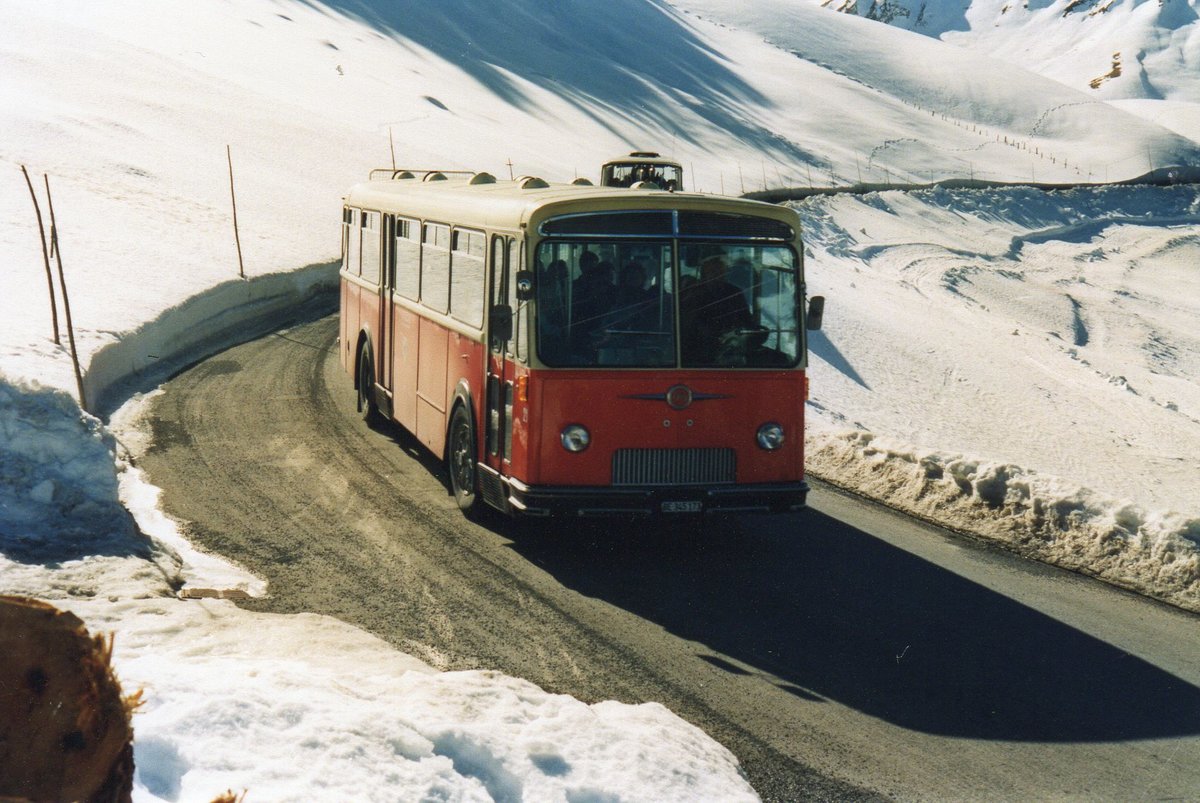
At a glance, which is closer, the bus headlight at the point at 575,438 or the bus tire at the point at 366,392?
the bus headlight at the point at 575,438

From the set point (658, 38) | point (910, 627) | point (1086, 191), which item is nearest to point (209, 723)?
point (910, 627)

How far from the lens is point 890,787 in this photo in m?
6.64

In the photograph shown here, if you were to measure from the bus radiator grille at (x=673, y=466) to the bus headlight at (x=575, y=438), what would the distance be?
0.27m

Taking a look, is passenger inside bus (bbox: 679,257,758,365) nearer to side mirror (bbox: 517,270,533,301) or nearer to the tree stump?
side mirror (bbox: 517,270,533,301)

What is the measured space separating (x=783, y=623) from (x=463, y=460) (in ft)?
12.4

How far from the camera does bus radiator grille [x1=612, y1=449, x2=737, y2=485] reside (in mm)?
10359

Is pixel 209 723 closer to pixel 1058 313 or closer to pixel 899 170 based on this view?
pixel 1058 313

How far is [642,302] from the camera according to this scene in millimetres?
10289

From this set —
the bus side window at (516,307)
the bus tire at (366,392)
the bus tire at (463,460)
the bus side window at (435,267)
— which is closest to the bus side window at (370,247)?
the bus tire at (366,392)

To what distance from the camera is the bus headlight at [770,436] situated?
10562 millimetres

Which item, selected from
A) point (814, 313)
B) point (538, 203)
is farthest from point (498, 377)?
point (814, 313)

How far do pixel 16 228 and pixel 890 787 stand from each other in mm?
25113

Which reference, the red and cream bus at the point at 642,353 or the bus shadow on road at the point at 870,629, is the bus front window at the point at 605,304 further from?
the bus shadow on road at the point at 870,629

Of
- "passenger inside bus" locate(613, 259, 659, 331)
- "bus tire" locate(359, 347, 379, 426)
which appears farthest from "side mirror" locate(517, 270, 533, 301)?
"bus tire" locate(359, 347, 379, 426)
